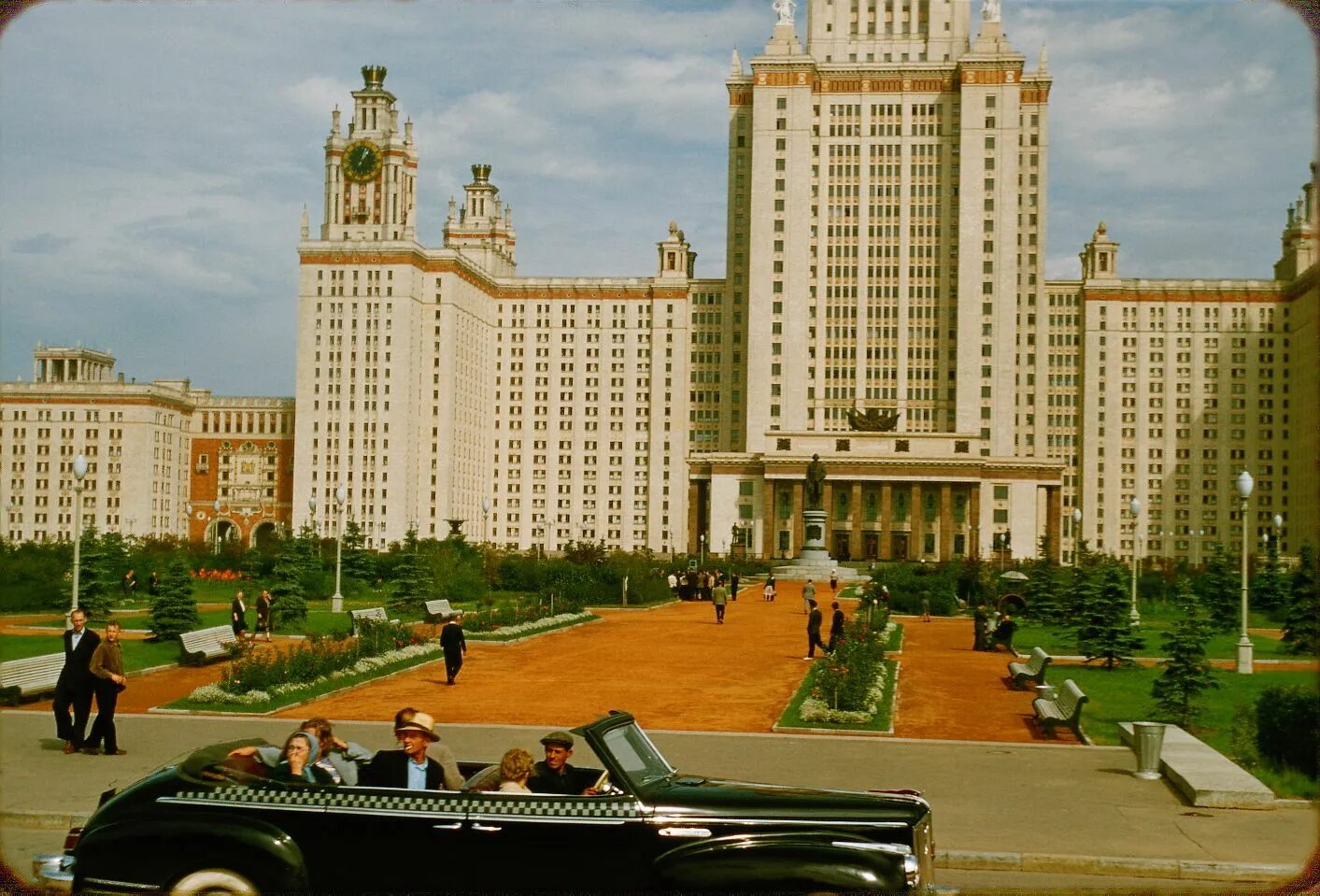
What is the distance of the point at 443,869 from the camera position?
860 cm

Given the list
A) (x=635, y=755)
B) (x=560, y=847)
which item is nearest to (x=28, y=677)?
(x=635, y=755)

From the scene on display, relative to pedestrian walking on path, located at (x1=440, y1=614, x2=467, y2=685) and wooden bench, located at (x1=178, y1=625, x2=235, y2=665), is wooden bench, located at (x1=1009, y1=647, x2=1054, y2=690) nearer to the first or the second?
pedestrian walking on path, located at (x1=440, y1=614, x2=467, y2=685)

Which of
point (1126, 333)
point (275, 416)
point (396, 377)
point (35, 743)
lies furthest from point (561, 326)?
point (35, 743)

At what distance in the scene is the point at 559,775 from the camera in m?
9.27

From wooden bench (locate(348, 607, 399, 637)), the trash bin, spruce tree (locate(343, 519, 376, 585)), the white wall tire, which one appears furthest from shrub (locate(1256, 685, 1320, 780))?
spruce tree (locate(343, 519, 376, 585))

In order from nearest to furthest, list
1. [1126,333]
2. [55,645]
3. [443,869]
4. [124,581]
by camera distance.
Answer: [443,869]
[55,645]
[124,581]
[1126,333]

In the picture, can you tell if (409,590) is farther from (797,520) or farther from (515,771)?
(797,520)

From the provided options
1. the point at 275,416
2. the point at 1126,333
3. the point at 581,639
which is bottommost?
the point at 581,639

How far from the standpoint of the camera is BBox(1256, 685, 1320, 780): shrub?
1722cm

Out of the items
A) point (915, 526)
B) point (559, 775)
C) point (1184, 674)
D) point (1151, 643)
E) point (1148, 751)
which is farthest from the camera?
point (915, 526)

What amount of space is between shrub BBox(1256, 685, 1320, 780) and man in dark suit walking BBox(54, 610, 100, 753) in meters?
15.9

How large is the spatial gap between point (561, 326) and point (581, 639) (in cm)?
9619

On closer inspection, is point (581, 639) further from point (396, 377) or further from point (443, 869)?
point (396, 377)

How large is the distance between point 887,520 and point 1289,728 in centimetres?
9368
